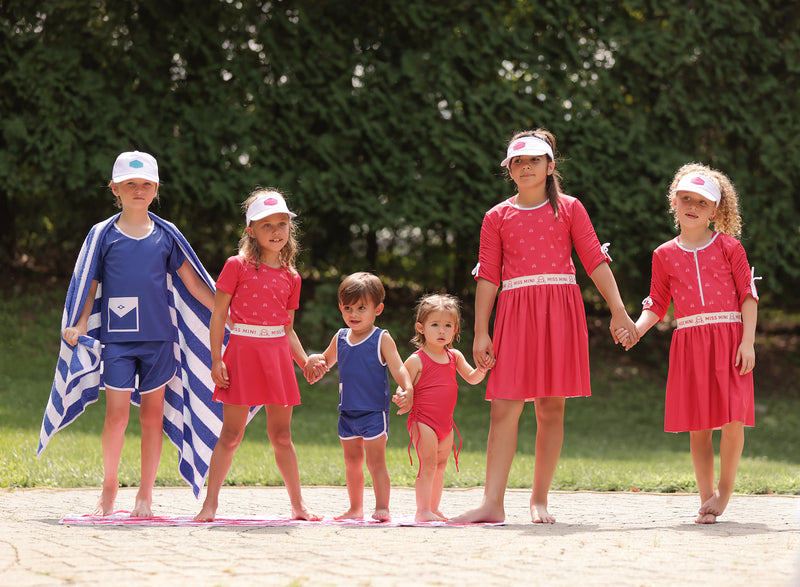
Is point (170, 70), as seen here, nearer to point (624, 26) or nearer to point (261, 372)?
point (624, 26)

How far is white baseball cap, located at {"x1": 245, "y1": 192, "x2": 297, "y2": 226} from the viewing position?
17.1 feet

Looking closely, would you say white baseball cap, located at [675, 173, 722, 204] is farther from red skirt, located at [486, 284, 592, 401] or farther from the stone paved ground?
the stone paved ground

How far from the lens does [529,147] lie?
5.24m

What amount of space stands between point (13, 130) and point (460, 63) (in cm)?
562

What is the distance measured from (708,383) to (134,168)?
11.3ft

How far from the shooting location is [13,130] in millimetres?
11859

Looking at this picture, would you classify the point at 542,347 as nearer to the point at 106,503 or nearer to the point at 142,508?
the point at 142,508

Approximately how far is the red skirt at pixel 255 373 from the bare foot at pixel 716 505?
2287 mm

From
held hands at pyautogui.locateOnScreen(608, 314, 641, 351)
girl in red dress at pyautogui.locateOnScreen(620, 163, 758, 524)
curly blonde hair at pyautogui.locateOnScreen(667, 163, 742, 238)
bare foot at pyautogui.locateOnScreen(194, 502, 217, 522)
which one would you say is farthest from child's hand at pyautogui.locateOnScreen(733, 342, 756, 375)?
bare foot at pyautogui.locateOnScreen(194, 502, 217, 522)

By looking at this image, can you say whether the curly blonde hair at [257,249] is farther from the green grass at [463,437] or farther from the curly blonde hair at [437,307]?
the green grass at [463,437]

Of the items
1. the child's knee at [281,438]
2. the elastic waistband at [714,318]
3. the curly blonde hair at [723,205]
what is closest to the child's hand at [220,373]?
the child's knee at [281,438]

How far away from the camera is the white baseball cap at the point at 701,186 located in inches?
215

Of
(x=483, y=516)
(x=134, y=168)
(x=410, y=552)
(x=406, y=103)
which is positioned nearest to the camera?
(x=410, y=552)

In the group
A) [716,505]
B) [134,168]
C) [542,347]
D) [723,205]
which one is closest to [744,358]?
[716,505]
